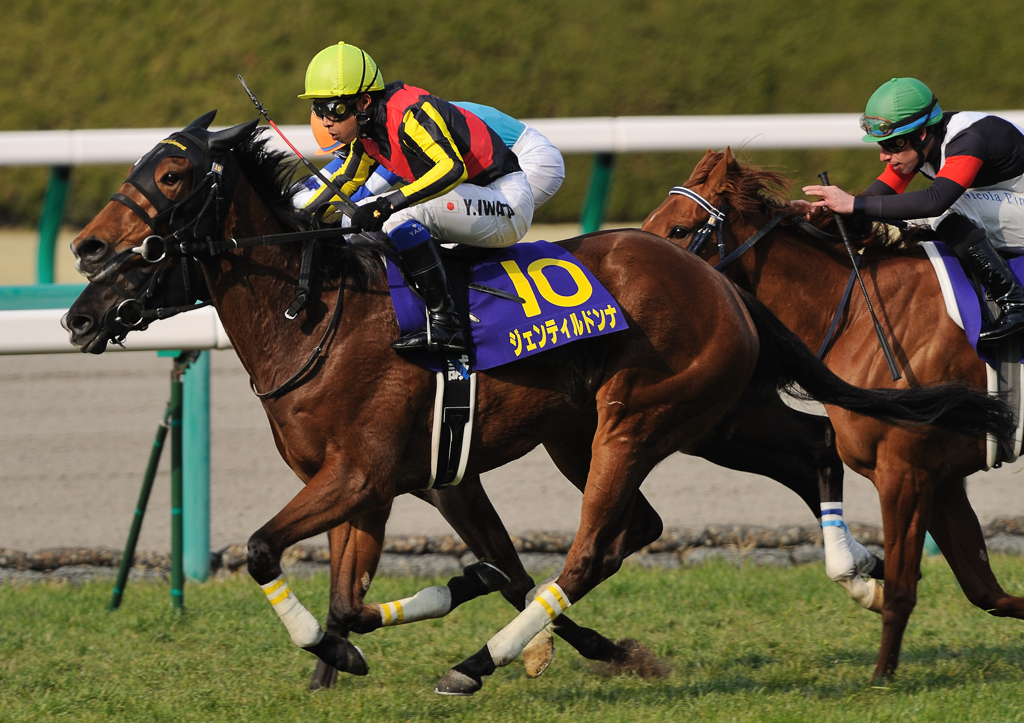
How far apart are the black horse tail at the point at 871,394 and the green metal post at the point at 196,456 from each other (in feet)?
9.34

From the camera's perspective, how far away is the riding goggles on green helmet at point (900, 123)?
456 centimetres

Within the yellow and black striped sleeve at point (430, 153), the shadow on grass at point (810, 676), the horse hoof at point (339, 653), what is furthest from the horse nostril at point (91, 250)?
the shadow on grass at point (810, 676)

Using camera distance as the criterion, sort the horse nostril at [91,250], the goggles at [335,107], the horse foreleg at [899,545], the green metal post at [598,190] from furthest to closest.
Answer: the green metal post at [598,190] → the horse foreleg at [899,545] → the goggles at [335,107] → the horse nostril at [91,250]

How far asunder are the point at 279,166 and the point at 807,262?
2.11 m

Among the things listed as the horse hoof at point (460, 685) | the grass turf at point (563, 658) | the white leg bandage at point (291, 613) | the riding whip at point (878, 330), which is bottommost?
the grass turf at point (563, 658)

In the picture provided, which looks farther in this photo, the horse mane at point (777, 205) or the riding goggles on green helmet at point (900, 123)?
the horse mane at point (777, 205)

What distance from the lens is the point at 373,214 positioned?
13.0 ft

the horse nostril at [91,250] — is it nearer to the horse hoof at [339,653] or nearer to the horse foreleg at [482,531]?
the horse hoof at [339,653]

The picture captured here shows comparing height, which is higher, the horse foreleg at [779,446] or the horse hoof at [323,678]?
the horse foreleg at [779,446]

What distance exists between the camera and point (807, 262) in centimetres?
494

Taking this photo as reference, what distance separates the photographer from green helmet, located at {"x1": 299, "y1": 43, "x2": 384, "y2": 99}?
400 centimetres

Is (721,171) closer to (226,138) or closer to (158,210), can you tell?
(226,138)

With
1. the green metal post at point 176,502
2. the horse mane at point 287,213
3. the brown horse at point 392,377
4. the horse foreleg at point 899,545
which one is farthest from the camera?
the green metal post at point 176,502

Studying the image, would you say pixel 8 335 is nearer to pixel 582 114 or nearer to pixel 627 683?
pixel 627 683
